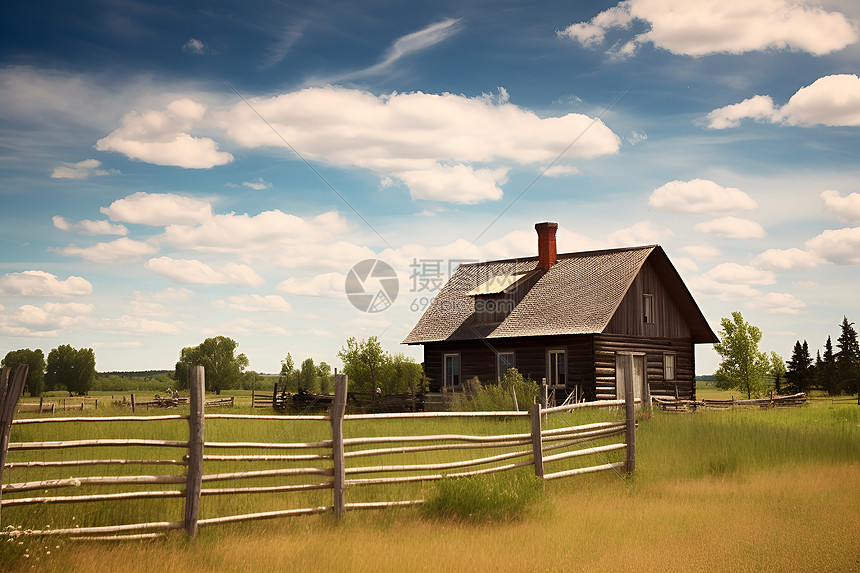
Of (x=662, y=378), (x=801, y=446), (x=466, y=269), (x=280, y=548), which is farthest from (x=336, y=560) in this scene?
(x=466, y=269)

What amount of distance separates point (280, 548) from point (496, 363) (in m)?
21.9

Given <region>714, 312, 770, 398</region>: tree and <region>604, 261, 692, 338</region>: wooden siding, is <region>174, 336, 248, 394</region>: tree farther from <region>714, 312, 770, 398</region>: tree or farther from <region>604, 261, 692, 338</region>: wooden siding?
<region>604, 261, 692, 338</region>: wooden siding

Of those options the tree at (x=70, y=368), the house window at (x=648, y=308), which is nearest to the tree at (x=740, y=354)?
the house window at (x=648, y=308)

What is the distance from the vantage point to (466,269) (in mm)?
35938

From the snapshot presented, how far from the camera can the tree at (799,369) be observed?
6575 centimetres

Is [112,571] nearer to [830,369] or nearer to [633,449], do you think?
[633,449]

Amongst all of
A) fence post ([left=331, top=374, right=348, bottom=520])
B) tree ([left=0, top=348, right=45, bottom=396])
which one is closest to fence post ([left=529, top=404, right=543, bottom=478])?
fence post ([left=331, top=374, right=348, bottom=520])

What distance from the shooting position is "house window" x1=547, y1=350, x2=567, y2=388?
2780cm

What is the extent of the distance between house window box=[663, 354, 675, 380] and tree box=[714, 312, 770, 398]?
22.9m

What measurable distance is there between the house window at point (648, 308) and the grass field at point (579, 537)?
16.5 meters

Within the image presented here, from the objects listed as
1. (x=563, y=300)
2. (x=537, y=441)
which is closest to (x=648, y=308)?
(x=563, y=300)

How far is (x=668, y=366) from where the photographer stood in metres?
30.7

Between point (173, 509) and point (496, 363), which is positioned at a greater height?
point (496, 363)

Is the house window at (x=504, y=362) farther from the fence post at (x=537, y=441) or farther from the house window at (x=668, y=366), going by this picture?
the fence post at (x=537, y=441)
